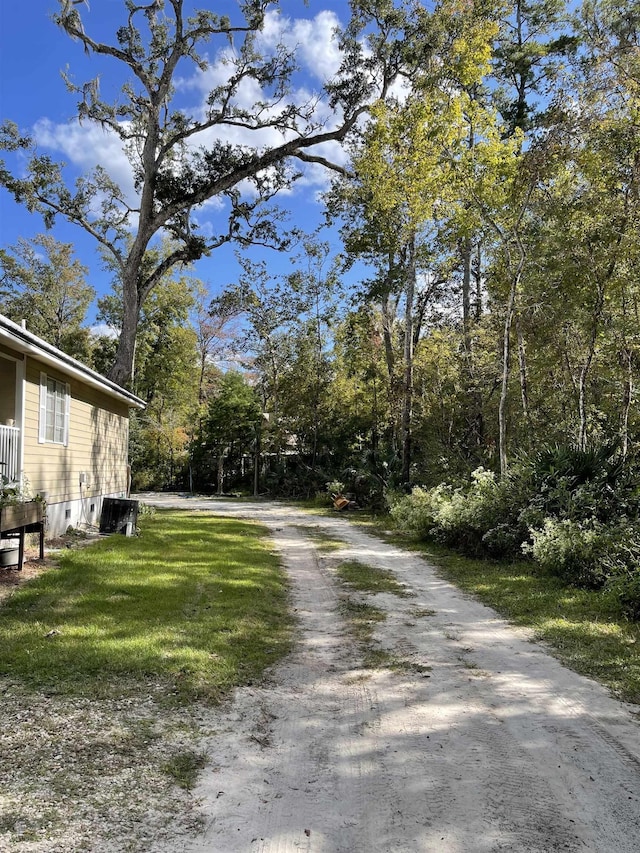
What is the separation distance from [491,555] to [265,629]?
5.04 metres

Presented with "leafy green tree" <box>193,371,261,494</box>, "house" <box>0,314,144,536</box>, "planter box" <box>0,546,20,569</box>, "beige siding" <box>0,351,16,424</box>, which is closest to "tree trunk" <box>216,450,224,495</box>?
"leafy green tree" <box>193,371,261,494</box>

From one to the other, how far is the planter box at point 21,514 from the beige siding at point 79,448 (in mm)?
1142

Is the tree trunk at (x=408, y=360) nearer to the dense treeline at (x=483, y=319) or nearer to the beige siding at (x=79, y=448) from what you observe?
the dense treeline at (x=483, y=319)

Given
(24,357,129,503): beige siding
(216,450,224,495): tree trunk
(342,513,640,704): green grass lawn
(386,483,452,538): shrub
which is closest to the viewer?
(342,513,640,704): green grass lawn

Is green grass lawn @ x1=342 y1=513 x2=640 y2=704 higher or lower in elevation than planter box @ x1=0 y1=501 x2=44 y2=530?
lower

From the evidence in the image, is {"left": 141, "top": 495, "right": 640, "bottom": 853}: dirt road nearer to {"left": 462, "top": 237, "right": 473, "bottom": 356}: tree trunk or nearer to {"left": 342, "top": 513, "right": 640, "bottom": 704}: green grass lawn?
{"left": 342, "top": 513, "right": 640, "bottom": 704}: green grass lawn

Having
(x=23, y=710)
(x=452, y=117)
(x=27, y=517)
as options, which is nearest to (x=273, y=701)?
(x=23, y=710)

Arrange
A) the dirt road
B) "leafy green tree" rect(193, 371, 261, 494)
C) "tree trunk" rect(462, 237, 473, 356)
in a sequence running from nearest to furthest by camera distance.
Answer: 1. the dirt road
2. "tree trunk" rect(462, 237, 473, 356)
3. "leafy green tree" rect(193, 371, 261, 494)

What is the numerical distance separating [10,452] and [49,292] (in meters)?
23.9

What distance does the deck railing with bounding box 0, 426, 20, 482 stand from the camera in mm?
8062

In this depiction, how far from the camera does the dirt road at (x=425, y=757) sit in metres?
2.46

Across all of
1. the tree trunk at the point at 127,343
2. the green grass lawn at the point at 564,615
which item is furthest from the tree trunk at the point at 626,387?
the tree trunk at the point at 127,343

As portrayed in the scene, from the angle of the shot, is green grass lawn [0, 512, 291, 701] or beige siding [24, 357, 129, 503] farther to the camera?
beige siding [24, 357, 129, 503]

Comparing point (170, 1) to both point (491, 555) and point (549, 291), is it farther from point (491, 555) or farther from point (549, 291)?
point (491, 555)
